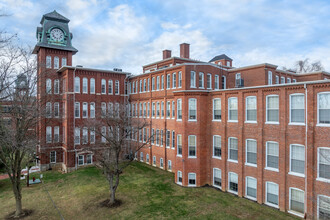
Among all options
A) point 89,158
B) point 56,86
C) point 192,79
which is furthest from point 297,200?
point 56,86

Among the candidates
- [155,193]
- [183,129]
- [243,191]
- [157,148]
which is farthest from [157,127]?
[243,191]

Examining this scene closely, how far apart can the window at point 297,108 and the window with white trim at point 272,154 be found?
2272 mm

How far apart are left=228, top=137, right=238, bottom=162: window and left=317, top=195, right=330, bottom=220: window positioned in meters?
6.27

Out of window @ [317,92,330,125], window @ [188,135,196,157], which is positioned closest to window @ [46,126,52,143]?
window @ [188,135,196,157]

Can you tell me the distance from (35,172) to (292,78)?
38845 millimetres

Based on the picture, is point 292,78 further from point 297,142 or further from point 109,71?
point 109,71

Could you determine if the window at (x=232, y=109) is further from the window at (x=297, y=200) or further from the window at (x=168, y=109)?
the window at (x=168, y=109)

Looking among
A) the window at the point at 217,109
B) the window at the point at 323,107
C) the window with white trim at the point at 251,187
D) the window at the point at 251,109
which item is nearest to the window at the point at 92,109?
the window at the point at 217,109

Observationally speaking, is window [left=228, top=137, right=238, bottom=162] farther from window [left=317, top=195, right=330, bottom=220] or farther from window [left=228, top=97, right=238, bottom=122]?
window [left=317, top=195, right=330, bottom=220]

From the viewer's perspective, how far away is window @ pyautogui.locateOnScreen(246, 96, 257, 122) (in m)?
16.7

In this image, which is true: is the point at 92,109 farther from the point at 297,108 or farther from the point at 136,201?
the point at 297,108

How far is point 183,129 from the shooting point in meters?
20.3

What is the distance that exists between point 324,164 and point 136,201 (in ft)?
45.0

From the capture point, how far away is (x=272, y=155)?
51.2ft
